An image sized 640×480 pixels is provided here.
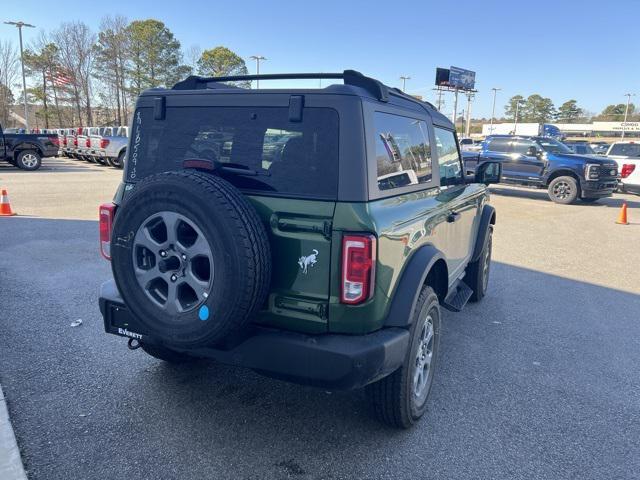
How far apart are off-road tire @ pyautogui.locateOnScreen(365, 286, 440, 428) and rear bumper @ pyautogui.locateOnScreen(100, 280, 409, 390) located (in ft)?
0.54

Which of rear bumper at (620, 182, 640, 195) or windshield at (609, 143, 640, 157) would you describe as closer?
rear bumper at (620, 182, 640, 195)

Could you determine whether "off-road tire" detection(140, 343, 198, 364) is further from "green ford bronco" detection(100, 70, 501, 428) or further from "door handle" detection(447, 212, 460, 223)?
"door handle" detection(447, 212, 460, 223)

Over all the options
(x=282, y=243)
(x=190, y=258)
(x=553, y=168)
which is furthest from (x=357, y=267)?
(x=553, y=168)

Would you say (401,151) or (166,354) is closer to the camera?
(401,151)

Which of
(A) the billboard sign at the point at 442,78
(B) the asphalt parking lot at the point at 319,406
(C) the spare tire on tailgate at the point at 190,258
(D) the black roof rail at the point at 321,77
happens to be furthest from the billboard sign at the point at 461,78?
(C) the spare tire on tailgate at the point at 190,258

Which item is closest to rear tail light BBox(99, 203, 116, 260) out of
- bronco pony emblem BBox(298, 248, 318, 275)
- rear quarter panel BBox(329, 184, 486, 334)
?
bronco pony emblem BBox(298, 248, 318, 275)

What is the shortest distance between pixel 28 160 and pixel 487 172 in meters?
18.5

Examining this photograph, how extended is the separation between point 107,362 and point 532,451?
2955 mm

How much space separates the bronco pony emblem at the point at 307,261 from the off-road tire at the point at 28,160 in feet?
63.0

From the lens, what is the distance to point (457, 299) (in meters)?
4.16

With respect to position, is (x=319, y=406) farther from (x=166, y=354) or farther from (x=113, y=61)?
(x=113, y=61)

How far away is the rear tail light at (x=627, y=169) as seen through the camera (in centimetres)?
1528

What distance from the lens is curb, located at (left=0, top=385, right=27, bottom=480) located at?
236 centimetres

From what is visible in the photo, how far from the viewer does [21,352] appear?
3.72 metres
